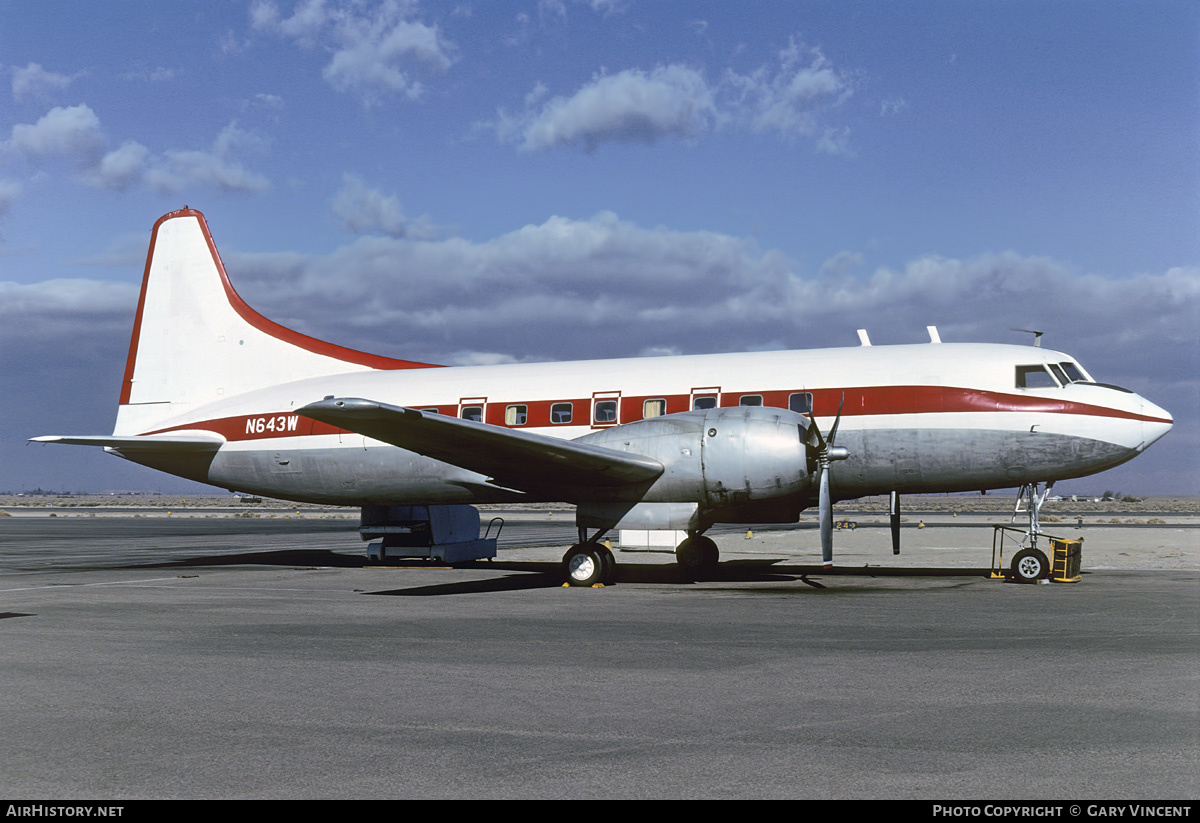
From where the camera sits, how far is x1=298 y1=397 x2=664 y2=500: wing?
52.1 ft

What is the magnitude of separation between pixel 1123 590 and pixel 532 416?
40.0ft

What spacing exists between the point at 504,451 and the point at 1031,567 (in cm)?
1069

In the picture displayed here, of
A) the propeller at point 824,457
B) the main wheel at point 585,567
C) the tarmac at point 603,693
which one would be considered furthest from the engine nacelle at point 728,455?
the tarmac at point 603,693

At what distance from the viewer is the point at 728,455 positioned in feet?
57.9

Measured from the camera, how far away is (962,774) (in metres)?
5.79

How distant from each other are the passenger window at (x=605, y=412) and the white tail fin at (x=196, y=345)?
600cm

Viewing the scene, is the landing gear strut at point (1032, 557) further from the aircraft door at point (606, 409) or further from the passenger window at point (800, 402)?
the aircraft door at point (606, 409)

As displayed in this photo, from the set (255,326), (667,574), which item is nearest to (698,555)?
(667,574)

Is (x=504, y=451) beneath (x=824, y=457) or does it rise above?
above

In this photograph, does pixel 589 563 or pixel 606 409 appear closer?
A: pixel 589 563

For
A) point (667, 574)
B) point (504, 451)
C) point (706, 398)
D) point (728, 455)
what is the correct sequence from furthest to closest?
point (667, 574)
point (706, 398)
point (504, 451)
point (728, 455)

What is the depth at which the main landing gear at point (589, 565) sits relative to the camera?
1909 centimetres

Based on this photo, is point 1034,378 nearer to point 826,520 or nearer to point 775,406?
point 775,406

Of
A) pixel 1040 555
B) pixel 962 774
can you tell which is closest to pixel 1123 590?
pixel 1040 555
